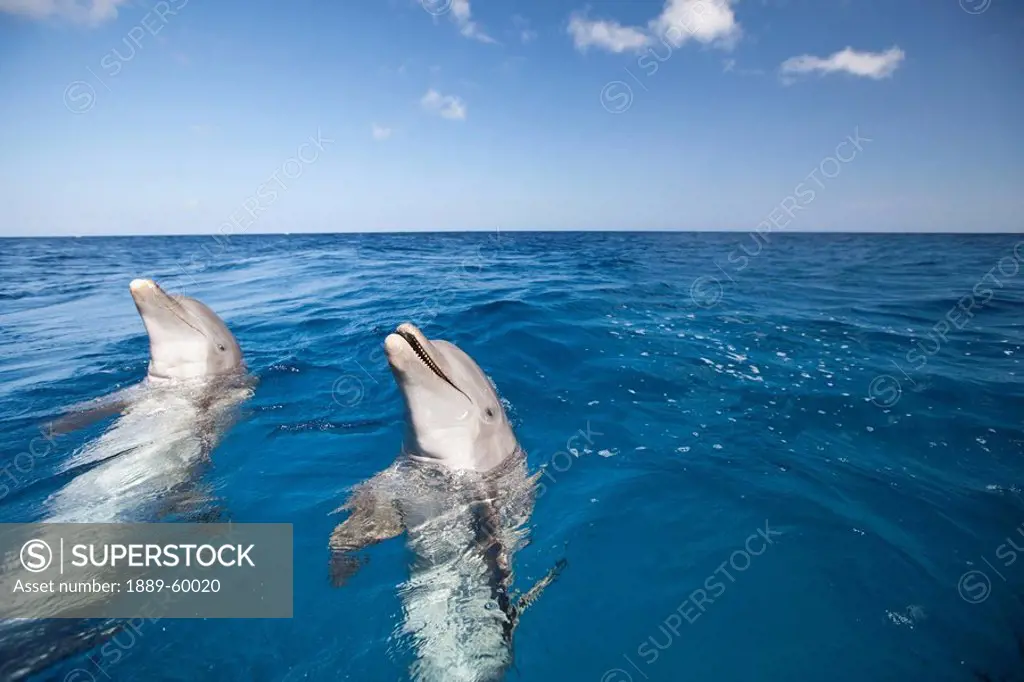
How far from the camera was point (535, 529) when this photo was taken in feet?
16.4

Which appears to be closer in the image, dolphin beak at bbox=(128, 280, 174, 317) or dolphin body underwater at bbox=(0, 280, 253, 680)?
dolphin body underwater at bbox=(0, 280, 253, 680)

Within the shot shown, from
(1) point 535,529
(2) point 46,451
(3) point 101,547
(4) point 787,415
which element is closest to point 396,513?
(1) point 535,529

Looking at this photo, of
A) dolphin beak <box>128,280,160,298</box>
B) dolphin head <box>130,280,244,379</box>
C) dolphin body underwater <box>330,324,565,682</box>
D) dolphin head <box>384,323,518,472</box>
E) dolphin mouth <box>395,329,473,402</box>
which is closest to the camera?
dolphin body underwater <box>330,324,565,682</box>

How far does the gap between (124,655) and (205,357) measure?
435 cm

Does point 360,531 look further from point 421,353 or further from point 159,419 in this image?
point 159,419

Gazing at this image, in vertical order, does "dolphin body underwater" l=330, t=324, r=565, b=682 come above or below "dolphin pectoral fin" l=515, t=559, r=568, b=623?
above

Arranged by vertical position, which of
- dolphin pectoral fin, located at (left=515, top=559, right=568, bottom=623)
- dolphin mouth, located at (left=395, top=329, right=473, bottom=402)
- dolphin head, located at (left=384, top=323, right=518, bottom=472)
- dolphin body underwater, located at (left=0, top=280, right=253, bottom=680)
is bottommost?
dolphin pectoral fin, located at (left=515, top=559, right=568, bottom=623)

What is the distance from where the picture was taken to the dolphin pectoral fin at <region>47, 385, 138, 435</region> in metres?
6.40

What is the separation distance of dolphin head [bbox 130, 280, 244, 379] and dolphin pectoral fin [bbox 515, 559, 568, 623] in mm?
5657

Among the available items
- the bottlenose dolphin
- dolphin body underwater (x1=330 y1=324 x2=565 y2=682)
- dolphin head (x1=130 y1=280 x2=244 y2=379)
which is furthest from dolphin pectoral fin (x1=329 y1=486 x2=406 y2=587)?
dolphin head (x1=130 y1=280 x2=244 y2=379)

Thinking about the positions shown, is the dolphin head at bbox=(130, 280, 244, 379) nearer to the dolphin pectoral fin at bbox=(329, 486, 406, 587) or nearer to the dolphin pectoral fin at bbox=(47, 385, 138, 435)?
the dolphin pectoral fin at bbox=(47, 385, 138, 435)

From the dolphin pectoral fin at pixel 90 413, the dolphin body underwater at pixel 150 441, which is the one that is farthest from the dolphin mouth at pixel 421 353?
the dolphin pectoral fin at pixel 90 413

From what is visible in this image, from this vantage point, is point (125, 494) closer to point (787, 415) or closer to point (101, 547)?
point (101, 547)

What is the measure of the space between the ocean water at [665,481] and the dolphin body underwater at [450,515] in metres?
0.18
